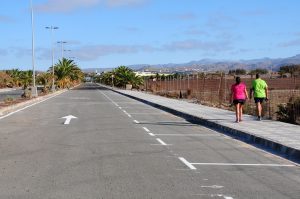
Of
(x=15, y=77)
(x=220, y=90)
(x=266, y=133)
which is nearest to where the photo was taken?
(x=266, y=133)

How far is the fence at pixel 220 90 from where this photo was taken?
90.5 feet

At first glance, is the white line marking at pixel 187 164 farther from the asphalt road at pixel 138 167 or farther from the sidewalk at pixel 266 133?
the sidewalk at pixel 266 133

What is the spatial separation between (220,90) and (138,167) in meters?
27.0

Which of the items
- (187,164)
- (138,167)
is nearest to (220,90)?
(187,164)

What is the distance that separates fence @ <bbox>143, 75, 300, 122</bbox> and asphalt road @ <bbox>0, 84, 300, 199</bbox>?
841cm

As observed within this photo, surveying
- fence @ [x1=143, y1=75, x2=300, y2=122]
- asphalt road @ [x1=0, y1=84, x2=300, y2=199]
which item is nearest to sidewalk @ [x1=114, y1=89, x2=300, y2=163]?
asphalt road @ [x1=0, y1=84, x2=300, y2=199]

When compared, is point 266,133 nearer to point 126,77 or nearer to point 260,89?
point 260,89

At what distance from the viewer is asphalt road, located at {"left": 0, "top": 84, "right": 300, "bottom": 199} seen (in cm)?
827

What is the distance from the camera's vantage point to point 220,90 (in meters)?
37.0

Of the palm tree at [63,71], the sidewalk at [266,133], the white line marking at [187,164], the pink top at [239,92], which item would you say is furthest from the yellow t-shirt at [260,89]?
the palm tree at [63,71]

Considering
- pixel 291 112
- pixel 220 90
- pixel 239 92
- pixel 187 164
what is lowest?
pixel 187 164

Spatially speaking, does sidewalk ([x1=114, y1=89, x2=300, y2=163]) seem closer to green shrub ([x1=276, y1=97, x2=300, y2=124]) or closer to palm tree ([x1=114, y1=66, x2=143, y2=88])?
green shrub ([x1=276, y1=97, x2=300, y2=124])

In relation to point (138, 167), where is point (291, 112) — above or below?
above

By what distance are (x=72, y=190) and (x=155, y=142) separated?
681 centimetres
